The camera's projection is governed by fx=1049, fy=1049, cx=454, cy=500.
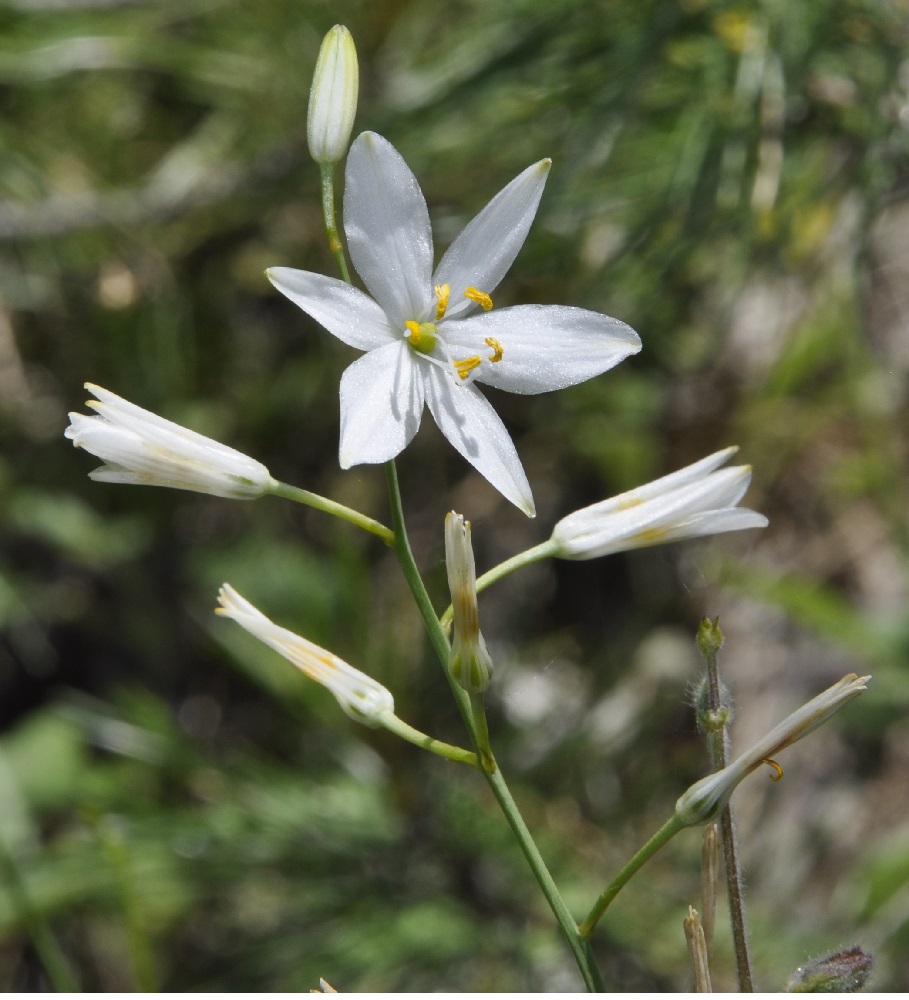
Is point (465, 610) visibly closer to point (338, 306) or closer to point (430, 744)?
point (430, 744)

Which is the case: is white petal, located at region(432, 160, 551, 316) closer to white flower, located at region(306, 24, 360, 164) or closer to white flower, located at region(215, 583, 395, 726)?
white flower, located at region(306, 24, 360, 164)

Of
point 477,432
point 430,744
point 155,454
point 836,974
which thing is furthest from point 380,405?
point 836,974

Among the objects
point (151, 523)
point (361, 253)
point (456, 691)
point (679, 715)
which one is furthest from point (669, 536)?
point (151, 523)

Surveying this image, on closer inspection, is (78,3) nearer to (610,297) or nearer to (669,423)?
(610,297)

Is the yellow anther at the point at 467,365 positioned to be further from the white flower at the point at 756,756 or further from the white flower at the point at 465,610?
the white flower at the point at 756,756

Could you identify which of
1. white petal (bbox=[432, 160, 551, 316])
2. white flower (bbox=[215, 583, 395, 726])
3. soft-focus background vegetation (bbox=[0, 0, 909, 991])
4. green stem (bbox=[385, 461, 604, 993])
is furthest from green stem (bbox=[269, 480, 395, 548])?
soft-focus background vegetation (bbox=[0, 0, 909, 991])

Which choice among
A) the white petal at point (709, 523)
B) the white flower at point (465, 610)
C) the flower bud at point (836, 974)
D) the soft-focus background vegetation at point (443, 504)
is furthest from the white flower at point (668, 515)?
the soft-focus background vegetation at point (443, 504)
